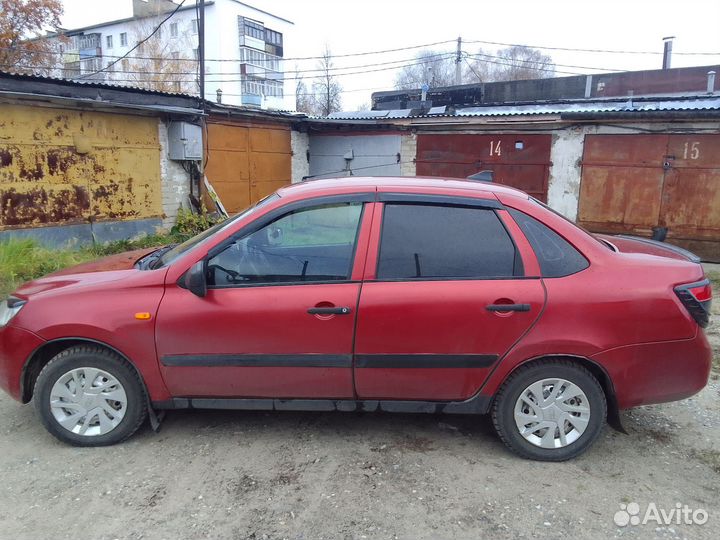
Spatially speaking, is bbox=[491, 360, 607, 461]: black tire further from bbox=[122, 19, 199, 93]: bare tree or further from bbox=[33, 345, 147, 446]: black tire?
bbox=[122, 19, 199, 93]: bare tree

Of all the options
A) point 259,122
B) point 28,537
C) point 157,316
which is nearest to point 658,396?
point 157,316

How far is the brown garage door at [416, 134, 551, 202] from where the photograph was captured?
11867mm

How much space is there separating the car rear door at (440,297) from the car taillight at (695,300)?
2.68ft

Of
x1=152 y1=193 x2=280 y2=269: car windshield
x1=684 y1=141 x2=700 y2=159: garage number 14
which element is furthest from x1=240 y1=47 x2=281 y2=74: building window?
x1=152 y1=193 x2=280 y2=269: car windshield

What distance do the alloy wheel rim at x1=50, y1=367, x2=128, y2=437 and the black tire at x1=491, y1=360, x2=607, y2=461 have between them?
2.29m

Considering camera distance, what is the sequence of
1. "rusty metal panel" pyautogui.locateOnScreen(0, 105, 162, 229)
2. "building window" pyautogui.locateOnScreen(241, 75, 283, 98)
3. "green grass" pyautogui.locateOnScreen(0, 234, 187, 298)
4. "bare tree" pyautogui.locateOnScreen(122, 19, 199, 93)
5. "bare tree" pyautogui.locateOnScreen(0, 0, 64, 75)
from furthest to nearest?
"building window" pyautogui.locateOnScreen(241, 75, 283, 98), "bare tree" pyautogui.locateOnScreen(122, 19, 199, 93), "bare tree" pyautogui.locateOnScreen(0, 0, 64, 75), "rusty metal panel" pyautogui.locateOnScreen(0, 105, 162, 229), "green grass" pyautogui.locateOnScreen(0, 234, 187, 298)

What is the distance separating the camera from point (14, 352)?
3199mm

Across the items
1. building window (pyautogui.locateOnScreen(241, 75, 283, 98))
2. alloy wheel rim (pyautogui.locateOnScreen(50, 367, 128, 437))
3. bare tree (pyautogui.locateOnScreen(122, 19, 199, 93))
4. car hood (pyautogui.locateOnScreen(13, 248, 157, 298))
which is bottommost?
alloy wheel rim (pyautogui.locateOnScreen(50, 367, 128, 437))

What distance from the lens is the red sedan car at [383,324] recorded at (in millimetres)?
3025

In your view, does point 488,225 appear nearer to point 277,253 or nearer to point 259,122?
point 277,253

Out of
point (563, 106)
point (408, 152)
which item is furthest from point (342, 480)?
point (563, 106)

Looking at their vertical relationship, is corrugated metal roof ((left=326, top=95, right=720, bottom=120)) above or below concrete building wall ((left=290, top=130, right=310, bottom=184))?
above

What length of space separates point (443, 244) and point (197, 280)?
1.45 meters

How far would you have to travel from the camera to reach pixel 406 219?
3.19 meters
